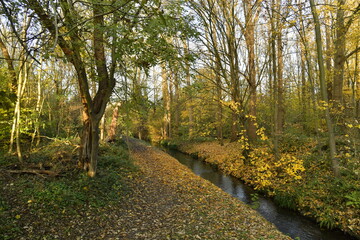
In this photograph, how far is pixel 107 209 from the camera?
236 inches

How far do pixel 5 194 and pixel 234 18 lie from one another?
11479 millimetres

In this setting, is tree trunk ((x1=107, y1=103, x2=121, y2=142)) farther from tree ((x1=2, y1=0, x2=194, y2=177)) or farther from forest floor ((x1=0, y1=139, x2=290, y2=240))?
tree ((x1=2, y1=0, x2=194, y2=177))

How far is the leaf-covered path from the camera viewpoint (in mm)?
5441

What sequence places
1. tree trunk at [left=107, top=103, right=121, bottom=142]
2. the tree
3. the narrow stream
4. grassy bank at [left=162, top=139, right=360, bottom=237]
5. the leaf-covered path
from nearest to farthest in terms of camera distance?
the tree, the leaf-covered path, the narrow stream, grassy bank at [left=162, top=139, right=360, bottom=237], tree trunk at [left=107, top=103, right=121, bottom=142]

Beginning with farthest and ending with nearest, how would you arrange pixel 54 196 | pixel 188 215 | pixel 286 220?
1. pixel 286 220
2. pixel 188 215
3. pixel 54 196

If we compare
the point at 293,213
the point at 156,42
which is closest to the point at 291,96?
the point at 293,213

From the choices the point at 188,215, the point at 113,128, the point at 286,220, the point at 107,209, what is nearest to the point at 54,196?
the point at 107,209

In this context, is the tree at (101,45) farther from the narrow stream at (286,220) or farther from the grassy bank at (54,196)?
the narrow stream at (286,220)

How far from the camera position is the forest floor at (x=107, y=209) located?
4867mm

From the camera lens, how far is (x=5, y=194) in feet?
17.8

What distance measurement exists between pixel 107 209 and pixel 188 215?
2284mm

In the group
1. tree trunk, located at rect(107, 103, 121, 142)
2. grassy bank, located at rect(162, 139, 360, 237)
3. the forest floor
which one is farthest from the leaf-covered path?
tree trunk, located at rect(107, 103, 121, 142)

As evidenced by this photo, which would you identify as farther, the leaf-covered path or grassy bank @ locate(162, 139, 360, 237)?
grassy bank @ locate(162, 139, 360, 237)

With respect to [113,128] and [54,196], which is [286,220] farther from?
[113,128]
